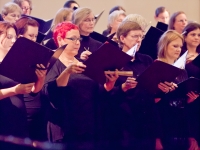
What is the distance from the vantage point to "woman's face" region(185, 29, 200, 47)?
3.52m

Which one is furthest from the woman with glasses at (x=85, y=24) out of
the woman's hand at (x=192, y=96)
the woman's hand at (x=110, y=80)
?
the woman's hand at (x=192, y=96)

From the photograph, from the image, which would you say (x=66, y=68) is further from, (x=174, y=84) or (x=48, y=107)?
(x=174, y=84)

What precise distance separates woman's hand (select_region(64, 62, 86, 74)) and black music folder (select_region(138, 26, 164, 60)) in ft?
2.72

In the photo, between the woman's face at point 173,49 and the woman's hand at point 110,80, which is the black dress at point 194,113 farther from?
the woman's hand at point 110,80

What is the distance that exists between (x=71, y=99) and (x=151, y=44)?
2.95 ft

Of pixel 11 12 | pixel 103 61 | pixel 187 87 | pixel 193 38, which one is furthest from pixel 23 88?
pixel 193 38

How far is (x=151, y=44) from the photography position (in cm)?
341

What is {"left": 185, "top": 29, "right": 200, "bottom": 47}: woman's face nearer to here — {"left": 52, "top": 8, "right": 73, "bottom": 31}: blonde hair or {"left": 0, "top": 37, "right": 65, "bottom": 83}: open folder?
{"left": 52, "top": 8, "right": 73, "bottom": 31}: blonde hair

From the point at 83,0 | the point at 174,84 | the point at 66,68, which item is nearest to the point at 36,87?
the point at 66,68

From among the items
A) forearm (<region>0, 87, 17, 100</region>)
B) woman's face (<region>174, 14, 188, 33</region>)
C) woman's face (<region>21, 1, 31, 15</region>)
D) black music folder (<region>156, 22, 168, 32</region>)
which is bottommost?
woman's face (<region>21, 1, 31, 15</region>)

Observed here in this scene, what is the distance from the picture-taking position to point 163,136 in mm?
3131

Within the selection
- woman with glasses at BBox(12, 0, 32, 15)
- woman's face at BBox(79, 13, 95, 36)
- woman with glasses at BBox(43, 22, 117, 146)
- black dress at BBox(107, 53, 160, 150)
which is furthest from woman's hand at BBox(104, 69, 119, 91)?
woman with glasses at BBox(12, 0, 32, 15)

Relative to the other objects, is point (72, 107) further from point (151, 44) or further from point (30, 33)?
point (151, 44)

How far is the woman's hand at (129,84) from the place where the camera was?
9.23ft
